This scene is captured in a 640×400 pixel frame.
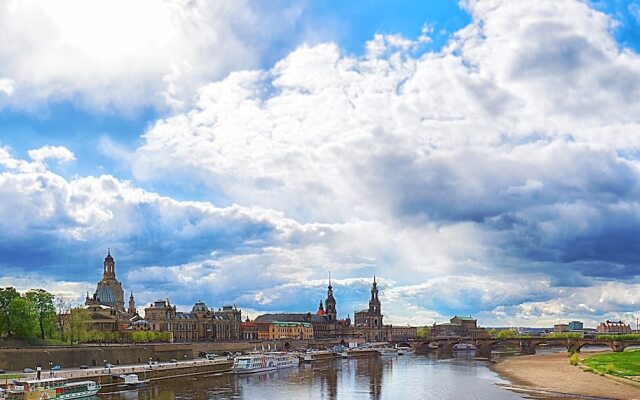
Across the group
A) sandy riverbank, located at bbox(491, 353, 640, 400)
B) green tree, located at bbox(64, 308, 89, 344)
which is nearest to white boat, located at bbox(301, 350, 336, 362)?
sandy riverbank, located at bbox(491, 353, 640, 400)

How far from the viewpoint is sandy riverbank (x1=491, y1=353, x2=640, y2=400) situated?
71812mm

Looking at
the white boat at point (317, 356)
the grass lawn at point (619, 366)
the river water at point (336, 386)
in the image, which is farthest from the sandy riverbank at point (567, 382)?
the white boat at point (317, 356)

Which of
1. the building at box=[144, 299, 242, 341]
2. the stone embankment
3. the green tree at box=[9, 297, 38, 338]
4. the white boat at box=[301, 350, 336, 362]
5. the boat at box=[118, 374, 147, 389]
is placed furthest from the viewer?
the building at box=[144, 299, 242, 341]

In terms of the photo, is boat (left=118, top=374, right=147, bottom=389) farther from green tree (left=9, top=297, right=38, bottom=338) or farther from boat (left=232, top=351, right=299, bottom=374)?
boat (left=232, top=351, right=299, bottom=374)

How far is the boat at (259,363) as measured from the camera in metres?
108

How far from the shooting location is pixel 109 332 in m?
148

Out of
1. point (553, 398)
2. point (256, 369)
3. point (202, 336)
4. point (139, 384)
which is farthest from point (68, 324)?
point (553, 398)

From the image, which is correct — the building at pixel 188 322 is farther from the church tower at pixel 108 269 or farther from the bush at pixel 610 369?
the bush at pixel 610 369

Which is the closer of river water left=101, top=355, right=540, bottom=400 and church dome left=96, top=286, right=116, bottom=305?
river water left=101, top=355, right=540, bottom=400

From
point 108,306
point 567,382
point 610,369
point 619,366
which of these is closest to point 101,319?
point 108,306

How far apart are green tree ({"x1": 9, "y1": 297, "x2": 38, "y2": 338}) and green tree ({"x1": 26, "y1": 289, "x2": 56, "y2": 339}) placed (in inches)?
248

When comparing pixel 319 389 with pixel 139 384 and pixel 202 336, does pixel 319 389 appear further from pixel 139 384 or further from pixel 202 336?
pixel 202 336

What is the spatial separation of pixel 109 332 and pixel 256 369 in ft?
160

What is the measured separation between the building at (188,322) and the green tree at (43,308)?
64.8 m
